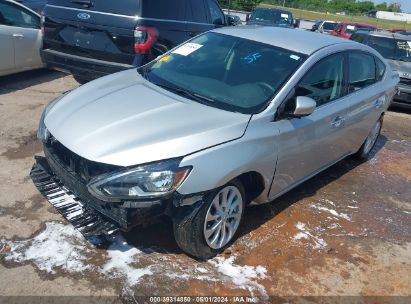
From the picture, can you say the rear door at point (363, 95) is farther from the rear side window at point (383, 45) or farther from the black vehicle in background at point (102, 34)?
the rear side window at point (383, 45)

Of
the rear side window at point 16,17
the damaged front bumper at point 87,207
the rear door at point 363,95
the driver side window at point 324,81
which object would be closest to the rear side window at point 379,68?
the rear door at point 363,95

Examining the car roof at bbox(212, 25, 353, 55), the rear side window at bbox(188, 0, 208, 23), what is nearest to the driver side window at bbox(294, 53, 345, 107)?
the car roof at bbox(212, 25, 353, 55)

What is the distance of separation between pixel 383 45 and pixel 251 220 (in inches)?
317

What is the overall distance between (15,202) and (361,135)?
400 cm

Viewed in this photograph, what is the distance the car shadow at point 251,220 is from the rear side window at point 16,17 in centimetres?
525

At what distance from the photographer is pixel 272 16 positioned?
18672 millimetres

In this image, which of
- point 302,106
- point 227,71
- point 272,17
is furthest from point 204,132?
point 272,17

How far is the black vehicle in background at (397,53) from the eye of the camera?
9.05m

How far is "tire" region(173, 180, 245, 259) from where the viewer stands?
302cm

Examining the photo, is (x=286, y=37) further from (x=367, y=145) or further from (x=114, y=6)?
(x=114, y=6)

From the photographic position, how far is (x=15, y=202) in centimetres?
377

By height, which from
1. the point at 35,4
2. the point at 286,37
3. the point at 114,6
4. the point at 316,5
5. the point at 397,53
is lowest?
the point at 397,53

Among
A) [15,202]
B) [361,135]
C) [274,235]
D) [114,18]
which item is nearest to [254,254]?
[274,235]

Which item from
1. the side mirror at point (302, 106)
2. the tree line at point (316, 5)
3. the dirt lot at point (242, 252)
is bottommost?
the dirt lot at point (242, 252)
